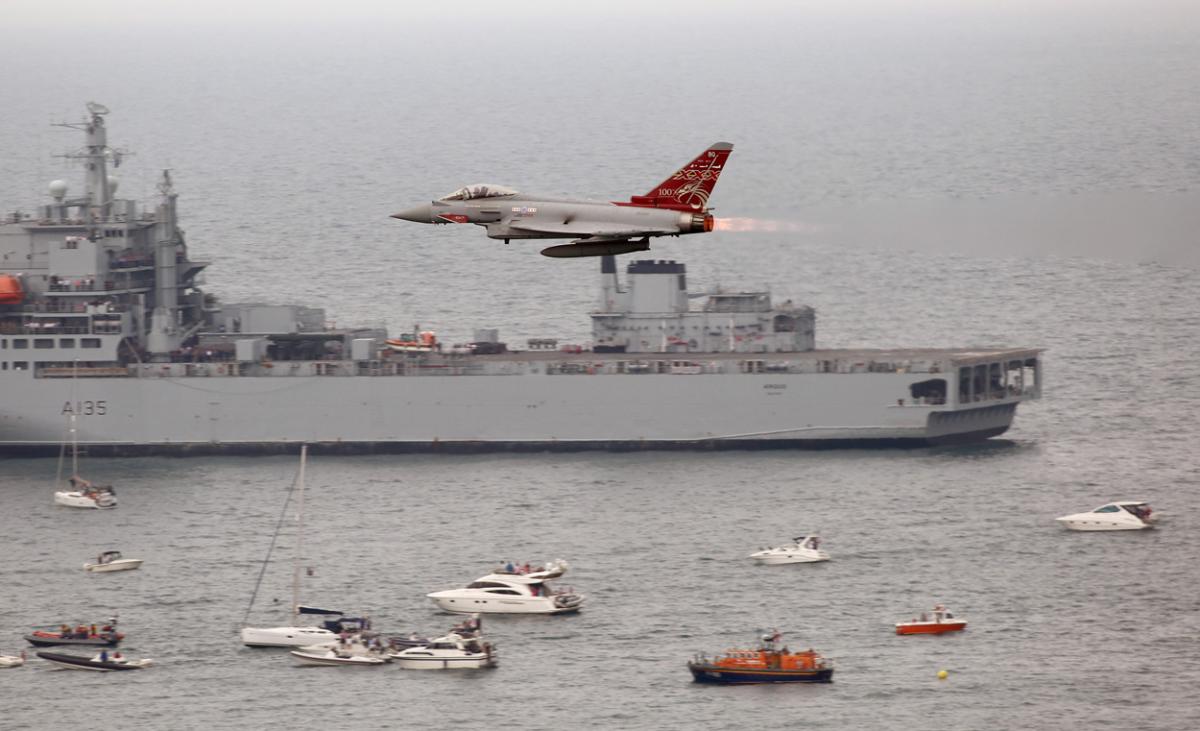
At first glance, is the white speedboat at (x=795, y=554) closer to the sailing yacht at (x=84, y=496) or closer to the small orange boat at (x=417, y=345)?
the sailing yacht at (x=84, y=496)

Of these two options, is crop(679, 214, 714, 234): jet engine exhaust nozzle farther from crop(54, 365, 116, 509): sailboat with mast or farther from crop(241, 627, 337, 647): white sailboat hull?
crop(54, 365, 116, 509): sailboat with mast

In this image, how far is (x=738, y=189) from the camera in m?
141

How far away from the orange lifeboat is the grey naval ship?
0.51 ft

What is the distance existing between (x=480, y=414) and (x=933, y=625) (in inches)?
1262

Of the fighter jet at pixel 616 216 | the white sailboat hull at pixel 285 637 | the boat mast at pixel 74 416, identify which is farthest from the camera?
the boat mast at pixel 74 416

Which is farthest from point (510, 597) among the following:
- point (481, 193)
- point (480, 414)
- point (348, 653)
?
point (480, 414)

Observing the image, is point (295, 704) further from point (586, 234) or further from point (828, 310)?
point (828, 310)

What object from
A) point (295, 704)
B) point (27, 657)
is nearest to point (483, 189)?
point (295, 704)

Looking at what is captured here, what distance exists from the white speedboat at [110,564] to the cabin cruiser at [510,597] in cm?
1115

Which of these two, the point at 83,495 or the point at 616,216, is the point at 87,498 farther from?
the point at 616,216

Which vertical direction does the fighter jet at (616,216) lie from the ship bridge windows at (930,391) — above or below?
above

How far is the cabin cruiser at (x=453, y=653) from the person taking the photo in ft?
189

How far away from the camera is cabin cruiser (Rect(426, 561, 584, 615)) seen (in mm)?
61969

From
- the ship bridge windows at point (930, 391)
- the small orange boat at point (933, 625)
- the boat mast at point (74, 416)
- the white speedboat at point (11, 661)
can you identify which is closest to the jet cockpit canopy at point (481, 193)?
the small orange boat at point (933, 625)
